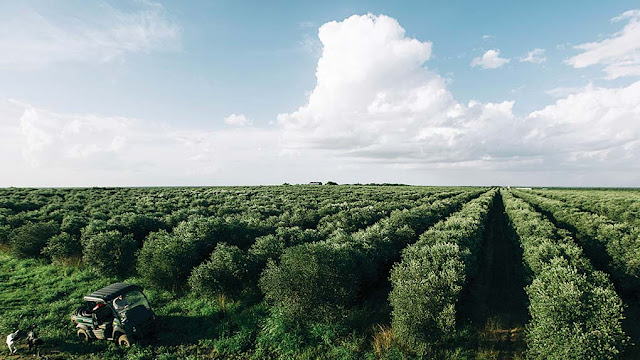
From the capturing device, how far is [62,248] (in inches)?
1061

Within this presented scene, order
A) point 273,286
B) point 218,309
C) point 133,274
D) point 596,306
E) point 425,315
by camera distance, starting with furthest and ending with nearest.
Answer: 1. point 133,274
2. point 218,309
3. point 273,286
4. point 425,315
5. point 596,306

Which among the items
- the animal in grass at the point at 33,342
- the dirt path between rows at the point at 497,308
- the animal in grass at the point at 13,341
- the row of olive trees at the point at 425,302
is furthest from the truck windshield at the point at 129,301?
the dirt path between rows at the point at 497,308

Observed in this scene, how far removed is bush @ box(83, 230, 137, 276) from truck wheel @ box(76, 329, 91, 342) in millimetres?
8557

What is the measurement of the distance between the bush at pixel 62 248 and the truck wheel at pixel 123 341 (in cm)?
1710

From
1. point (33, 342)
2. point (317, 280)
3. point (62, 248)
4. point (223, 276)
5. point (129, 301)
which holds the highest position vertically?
point (317, 280)

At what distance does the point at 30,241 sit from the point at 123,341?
74.3ft

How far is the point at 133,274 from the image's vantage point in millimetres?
25141

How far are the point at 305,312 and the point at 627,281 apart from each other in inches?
935

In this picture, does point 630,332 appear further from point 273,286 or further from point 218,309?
point 218,309

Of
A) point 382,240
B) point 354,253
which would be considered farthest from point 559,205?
point 354,253

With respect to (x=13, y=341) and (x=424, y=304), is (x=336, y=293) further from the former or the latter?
(x=13, y=341)

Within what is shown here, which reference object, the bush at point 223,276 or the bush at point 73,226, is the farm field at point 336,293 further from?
the bush at point 73,226

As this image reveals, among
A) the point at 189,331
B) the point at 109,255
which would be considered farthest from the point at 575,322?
the point at 109,255

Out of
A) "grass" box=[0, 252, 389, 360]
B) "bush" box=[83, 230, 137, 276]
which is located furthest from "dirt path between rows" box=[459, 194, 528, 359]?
"bush" box=[83, 230, 137, 276]
